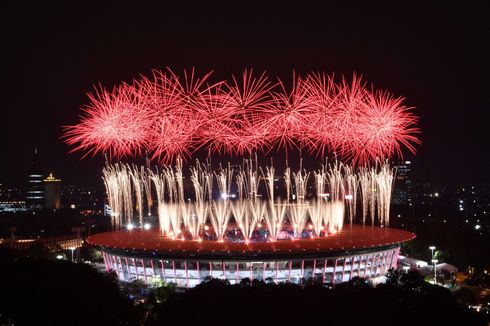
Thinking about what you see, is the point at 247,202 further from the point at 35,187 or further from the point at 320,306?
the point at 35,187

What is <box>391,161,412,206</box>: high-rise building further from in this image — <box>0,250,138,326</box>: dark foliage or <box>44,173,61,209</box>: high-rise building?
<box>0,250,138,326</box>: dark foliage

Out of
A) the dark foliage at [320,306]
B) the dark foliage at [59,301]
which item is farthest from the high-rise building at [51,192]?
the dark foliage at [320,306]

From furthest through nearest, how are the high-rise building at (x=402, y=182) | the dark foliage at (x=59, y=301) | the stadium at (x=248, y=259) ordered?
the high-rise building at (x=402, y=182), the stadium at (x=248, y=259), the dark foliage at (x=59, y=301)

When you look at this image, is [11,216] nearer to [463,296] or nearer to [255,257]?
[255,257]

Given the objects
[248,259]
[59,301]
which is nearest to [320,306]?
[59,301]

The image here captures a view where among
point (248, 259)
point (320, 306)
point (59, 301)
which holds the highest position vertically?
point (320, 306)

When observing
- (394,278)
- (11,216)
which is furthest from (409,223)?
(11,216)

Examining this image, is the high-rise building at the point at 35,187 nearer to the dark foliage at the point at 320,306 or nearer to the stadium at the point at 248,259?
the stadium at the point at 248,259

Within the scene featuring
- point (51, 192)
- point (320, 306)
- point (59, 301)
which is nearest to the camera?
point (320, 306)
